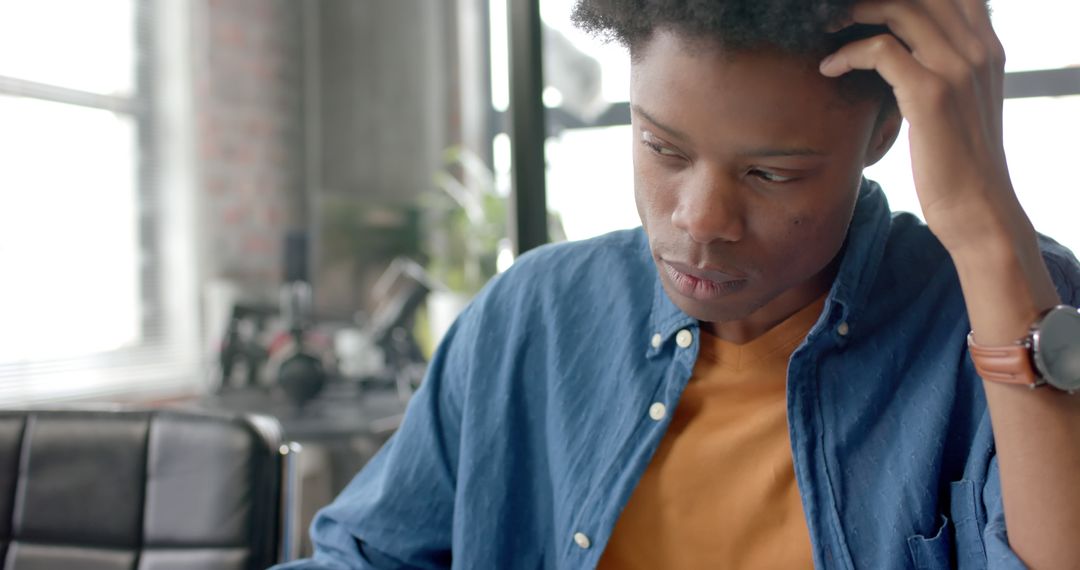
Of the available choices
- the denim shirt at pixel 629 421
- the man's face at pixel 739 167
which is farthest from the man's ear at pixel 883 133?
the denim shirt at pixel 629 421

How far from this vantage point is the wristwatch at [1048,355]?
710mm

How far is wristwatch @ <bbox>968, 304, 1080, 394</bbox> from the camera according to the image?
2.33 ft

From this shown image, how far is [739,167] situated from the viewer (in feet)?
2.45

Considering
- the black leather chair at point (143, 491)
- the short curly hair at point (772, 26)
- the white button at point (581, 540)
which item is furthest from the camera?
the black leather chair at point (143, 491)

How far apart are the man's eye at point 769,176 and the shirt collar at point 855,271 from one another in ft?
0.50

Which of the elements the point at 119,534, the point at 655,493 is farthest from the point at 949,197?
the point at 119,534

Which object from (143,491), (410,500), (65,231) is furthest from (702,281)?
(65,231)

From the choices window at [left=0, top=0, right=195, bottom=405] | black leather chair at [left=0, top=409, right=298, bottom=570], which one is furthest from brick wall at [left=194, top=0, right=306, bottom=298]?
black leather chair at [left=0, top=409, right=298, bottom=570]

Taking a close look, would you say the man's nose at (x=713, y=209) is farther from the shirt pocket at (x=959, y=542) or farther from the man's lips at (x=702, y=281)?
the shirt pocket at (x=959, y=542)

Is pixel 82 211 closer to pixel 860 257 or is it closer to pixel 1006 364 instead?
pixel 860 257

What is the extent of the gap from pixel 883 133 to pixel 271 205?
372 cm

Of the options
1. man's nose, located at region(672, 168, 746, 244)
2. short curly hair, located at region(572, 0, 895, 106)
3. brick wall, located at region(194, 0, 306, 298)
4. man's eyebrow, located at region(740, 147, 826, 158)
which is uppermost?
brick wall, located at region(194, 0, 306, 298)

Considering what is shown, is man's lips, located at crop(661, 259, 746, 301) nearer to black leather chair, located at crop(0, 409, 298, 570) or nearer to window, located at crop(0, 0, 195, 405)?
black leather chair, located at crop(0, 409, 298, 570)

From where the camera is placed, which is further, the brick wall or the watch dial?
the brick wall
